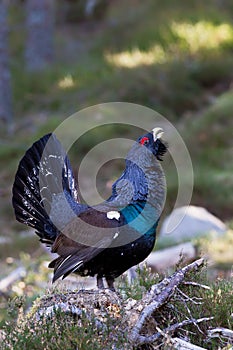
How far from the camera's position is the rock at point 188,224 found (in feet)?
34.7

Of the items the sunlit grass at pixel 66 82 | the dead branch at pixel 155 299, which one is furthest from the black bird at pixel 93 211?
the sunlit grass at pixel 66 82

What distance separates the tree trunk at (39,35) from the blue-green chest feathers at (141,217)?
1417 centimetres

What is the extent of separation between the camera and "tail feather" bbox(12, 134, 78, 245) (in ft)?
19.5

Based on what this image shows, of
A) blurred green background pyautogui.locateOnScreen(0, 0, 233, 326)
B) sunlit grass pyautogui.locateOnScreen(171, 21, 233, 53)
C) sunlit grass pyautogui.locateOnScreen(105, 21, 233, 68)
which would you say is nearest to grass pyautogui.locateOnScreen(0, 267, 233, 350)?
blurred green background pyautogui.locateOnScreen(0, 0, 233, 326)

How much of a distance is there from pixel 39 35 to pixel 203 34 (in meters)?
4.14

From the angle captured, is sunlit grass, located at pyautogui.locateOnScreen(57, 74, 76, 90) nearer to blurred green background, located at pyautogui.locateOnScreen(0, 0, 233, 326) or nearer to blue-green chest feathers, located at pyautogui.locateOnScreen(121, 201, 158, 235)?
blurred green background, located at pyautogui.locateOnScreen(0, 0, 233, 326)

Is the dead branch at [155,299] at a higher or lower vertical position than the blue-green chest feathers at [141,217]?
lower

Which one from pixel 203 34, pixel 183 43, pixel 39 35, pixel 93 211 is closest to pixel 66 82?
pixel 39 35

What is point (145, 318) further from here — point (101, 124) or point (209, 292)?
point (101, 124)

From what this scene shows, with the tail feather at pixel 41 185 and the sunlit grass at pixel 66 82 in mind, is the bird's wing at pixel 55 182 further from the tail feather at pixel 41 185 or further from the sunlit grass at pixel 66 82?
the sunlit grass at pixel 66 82

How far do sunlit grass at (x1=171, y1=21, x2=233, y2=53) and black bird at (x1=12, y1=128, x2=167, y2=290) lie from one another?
12162mm

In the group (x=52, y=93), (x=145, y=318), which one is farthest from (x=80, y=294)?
(x=52, y=93)

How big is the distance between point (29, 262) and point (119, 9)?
13.7 metres

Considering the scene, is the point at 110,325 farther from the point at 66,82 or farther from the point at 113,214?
the point at 66,82
